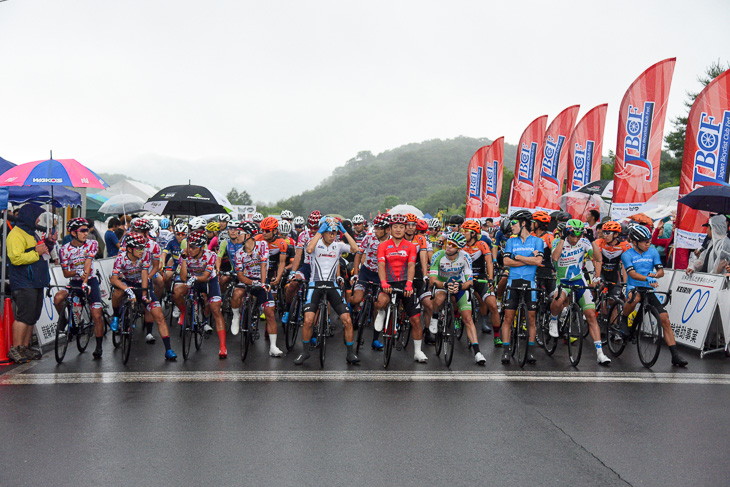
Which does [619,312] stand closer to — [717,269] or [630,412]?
[717,269]

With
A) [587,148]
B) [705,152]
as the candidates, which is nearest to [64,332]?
[705,152]

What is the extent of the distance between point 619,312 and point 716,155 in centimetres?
492

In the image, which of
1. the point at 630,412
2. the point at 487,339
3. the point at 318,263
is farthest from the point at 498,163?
the point at 630,412

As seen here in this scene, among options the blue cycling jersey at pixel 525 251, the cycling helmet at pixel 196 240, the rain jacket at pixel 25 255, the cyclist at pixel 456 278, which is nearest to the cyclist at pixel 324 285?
the cyclist at pixel 456 278

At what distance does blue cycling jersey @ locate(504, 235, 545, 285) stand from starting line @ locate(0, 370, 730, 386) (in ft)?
4.47

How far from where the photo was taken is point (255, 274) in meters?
9.38

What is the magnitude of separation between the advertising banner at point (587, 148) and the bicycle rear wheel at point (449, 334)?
13.4m

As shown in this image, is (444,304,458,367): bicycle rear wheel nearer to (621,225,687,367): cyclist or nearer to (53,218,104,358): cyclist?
(621,225,687,367): cyclist

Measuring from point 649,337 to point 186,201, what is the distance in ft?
34.7

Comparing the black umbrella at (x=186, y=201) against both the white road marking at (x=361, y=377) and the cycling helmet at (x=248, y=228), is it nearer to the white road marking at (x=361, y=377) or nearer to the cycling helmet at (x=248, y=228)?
the cycling helmet at (x=248, y=228)

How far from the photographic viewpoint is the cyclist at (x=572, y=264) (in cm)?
890

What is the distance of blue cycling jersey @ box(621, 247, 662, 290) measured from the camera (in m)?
9.12

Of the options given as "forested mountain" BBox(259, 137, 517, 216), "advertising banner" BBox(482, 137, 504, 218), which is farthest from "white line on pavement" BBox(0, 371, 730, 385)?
"forested mountain" BBox(259, 137, 517, 216)

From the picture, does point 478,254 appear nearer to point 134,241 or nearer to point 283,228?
point 283,228
